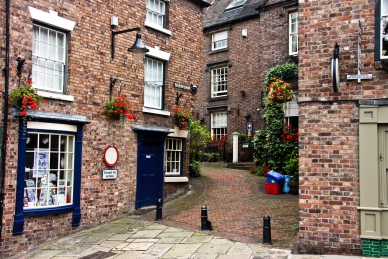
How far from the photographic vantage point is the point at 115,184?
1205 centimetres

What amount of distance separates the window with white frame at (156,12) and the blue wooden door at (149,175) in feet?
13.0

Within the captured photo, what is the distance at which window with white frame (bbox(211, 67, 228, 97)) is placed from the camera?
78.2 feet

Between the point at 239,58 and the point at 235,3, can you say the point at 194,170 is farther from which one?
the point at 235,3

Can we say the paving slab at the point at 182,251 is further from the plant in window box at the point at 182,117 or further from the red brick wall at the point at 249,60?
the red brick wall at the point at 249,60

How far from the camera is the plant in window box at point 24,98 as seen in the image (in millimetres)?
9211

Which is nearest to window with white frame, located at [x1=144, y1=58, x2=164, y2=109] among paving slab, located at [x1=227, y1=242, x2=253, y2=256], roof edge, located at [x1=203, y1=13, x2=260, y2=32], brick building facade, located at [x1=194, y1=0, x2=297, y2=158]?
paving slab, located at [x1=227, y1=242, x2=253, y2=256]

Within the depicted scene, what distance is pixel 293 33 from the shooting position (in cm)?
1902

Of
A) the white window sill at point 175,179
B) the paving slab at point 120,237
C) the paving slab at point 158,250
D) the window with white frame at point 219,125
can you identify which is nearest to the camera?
the paving slab at point 158,250

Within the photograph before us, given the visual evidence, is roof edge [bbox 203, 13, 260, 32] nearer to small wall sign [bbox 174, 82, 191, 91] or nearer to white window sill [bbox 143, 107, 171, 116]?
small wall sign [bbox 174, 82, 191, 91]

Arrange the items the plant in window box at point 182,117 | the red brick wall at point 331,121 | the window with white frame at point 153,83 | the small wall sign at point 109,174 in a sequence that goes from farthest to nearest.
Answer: the plant in window box at point 182,117 < the window with white frame at point 153,83 < the small wall sign at point 109,174 < the red brick wall at point 331,121

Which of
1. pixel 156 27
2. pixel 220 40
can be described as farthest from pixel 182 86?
pixel 220 40

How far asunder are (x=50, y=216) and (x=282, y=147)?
33.2 ft

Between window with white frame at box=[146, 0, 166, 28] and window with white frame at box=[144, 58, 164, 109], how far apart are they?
4.31ft

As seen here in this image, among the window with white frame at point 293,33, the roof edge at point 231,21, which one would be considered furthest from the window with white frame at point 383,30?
the roof edge at point 231,21
